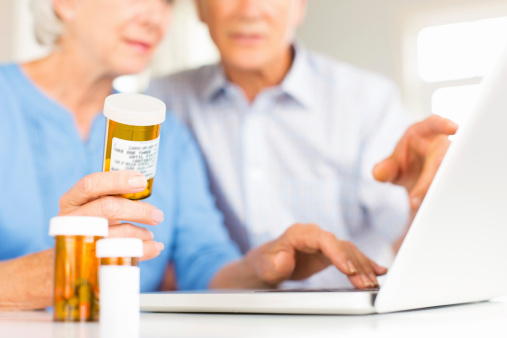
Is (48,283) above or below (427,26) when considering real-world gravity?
below

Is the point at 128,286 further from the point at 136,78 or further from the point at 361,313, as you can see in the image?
the point at 136,78

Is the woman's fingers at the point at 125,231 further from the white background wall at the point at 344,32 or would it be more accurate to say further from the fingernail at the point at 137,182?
the white background wall at the point at 344,32

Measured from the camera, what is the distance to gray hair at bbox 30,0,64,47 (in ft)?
5.28

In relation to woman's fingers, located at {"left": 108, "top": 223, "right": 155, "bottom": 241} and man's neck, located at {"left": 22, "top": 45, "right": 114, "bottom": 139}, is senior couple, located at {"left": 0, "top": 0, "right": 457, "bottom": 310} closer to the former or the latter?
man's neck, located at {"left": 22, "top": 45, "right": 114, "bottom": 139}

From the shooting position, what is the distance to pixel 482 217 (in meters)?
0.46

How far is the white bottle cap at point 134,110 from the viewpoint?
2.00 ft

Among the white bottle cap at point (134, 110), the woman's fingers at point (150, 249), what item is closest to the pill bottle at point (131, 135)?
the white bottle cap at point (134, 110)

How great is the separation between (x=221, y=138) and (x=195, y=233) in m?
0.39

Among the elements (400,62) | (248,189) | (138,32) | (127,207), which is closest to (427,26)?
(400,62)

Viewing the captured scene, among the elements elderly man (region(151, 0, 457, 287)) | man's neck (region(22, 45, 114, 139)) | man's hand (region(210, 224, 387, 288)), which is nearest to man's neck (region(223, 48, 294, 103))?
elderly man (region(151, 0, 457, 287))

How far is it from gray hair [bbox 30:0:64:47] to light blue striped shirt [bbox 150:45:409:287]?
366mm

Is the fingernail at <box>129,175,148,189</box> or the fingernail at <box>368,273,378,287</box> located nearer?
the fingernail at <box>129,175,148,189</box>

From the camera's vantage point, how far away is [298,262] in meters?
1.09

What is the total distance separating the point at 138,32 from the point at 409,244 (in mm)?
1368
